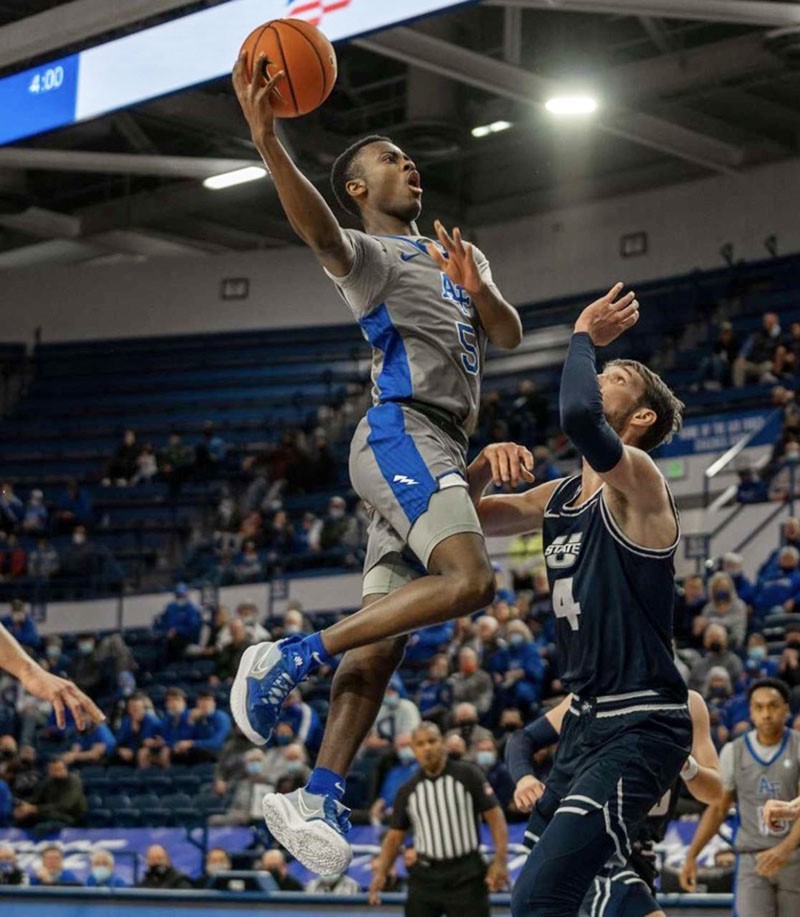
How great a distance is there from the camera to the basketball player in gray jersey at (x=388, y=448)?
16.1 feet

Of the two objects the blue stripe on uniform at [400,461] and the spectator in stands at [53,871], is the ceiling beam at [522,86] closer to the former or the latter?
the spectator in stands at [53,871]

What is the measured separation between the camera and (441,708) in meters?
14.4

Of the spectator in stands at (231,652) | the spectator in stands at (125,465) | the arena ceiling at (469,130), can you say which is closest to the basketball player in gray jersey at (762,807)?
the arena ceiling at (469,130)

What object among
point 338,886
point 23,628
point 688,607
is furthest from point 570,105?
point 338,886

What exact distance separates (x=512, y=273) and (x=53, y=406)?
8036 mm

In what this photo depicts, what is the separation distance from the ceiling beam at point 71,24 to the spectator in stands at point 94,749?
7325mm

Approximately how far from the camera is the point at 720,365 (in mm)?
20609

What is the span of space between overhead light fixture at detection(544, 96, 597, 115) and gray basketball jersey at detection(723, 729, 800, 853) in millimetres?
12894

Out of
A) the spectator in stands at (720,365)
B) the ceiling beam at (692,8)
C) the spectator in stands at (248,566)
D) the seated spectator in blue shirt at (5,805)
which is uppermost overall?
the ceiling beam at (692,8)

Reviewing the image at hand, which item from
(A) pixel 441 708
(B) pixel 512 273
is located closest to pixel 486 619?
(A) pixel 441 708

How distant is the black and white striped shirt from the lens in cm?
977

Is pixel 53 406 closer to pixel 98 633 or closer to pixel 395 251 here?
pixel 98 633

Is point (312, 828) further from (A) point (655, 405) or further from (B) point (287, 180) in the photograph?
(B) point (287, 180)

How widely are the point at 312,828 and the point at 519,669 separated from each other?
375 inches
